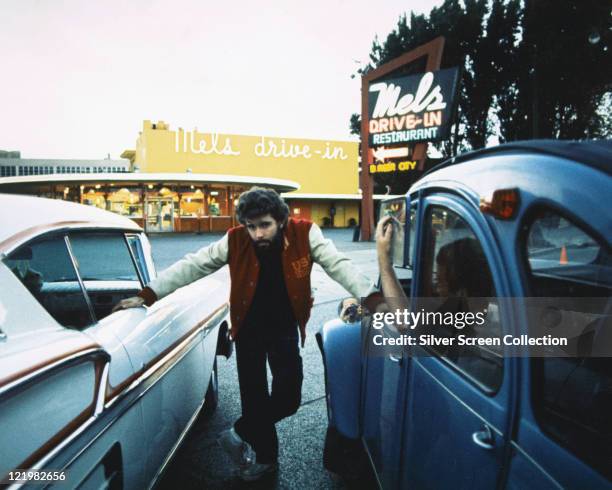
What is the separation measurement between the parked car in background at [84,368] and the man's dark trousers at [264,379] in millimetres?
394

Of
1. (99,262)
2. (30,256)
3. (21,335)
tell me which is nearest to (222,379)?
(30,256)

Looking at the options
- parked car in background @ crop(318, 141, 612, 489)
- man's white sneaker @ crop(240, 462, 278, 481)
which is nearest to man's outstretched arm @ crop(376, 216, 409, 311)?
parked car in background @ crop(318, 141, 612, 489)

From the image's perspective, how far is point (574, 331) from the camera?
1417mm

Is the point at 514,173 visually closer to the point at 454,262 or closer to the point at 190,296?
the point at 454,262

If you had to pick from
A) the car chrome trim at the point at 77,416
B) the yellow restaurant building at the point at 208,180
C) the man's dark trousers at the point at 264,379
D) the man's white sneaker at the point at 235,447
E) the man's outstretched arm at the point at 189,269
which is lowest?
the man's white sneaker at the point at 235,447

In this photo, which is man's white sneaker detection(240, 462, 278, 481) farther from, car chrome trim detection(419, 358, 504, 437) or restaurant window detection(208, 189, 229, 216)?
restaurant window detection(208, 189, 229, 216)

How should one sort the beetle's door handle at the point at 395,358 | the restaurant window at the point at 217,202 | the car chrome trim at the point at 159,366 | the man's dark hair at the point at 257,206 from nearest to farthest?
the car chrome trim at the point at 159,366 < the beetle's door handle at the point at 395,358 < the man's dark hair at the point at 257,206 < the restaurant window at the point at 217,202

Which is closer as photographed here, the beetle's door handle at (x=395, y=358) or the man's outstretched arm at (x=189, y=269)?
the beetle's door handle at (x=395, y=358)

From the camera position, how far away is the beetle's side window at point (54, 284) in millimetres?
2027

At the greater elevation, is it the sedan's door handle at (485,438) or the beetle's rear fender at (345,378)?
the sedan's door handle at (485,438)

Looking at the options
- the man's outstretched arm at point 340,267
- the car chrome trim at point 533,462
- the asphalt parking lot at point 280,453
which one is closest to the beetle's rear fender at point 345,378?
the man's outstretched arm at point 340,267

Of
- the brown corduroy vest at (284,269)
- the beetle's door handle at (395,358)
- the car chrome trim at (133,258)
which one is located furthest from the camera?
the car chrome trim at (133,258)

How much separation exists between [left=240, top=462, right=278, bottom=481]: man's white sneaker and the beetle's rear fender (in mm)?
477

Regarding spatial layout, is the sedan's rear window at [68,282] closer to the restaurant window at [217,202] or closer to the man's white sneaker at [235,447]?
→ the man's white sneaker at [235,447]
